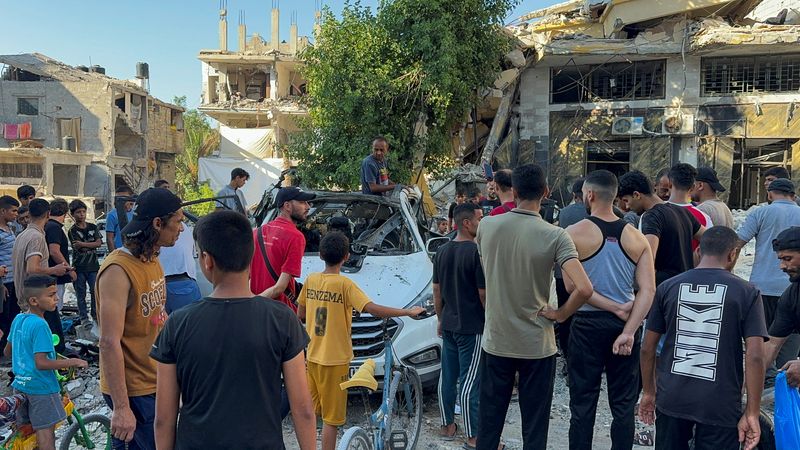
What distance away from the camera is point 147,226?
8.81ft

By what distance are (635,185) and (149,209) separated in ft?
11.1

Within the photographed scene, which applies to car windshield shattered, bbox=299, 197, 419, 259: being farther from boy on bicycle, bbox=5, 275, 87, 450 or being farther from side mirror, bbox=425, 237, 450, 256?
boy on bicycle, bbox=5, 275, 87, 450

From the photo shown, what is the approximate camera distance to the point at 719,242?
2863mm

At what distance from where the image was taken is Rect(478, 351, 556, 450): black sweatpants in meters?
3.40

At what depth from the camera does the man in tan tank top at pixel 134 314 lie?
2539 millimetres

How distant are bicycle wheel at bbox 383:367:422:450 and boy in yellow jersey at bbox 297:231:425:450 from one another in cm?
40

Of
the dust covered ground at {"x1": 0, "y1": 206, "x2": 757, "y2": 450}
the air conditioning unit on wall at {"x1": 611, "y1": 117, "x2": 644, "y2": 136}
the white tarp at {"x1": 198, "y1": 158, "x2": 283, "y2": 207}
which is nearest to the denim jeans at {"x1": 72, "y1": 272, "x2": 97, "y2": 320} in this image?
the dust covered ground at {"x1": 0, "y1": 206, "x2": 757, "y2": 450}

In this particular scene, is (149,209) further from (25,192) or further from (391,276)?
(25,192)

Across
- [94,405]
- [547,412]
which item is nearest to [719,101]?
[547,412]

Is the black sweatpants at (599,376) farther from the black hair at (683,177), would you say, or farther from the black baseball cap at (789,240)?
the black hair at (683,177)

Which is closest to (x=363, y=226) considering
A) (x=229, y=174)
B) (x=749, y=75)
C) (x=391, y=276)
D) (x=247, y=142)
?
(x=391, y=276)

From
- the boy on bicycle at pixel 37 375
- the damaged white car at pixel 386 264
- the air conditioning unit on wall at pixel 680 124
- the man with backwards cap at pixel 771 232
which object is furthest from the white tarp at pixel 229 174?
the boy on bicycle at pixel 37 375

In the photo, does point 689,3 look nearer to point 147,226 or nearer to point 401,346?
point 401,346

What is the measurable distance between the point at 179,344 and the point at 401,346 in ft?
9.28
